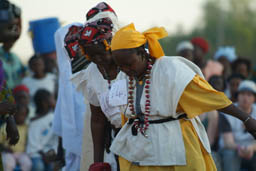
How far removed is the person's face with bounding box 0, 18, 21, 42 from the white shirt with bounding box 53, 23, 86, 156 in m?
0.45

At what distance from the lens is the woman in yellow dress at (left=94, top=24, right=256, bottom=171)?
3.63 metres

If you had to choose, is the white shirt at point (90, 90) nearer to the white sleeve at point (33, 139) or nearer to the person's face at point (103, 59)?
the person's face at point (103, 59)

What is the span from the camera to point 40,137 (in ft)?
26.3

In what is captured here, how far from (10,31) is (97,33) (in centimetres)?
130

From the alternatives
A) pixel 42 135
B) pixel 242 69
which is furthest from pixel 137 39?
pixel 242 69

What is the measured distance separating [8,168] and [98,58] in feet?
13.1

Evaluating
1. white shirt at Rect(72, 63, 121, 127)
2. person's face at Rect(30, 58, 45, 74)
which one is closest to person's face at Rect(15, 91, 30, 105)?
person's face at Rect(30, 58, 45, 74)

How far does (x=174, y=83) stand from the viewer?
3.60m

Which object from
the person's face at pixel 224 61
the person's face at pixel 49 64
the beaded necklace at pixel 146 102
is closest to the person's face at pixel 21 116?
the person's face at pixel 49 64

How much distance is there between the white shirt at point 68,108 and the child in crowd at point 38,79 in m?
3.58

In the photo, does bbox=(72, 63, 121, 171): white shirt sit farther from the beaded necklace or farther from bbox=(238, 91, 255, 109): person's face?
bbox=(238, 91, 255, 109): person's face

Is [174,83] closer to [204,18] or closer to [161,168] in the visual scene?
[161,168]

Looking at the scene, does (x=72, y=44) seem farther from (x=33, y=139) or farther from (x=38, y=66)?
(x=38, y=66)

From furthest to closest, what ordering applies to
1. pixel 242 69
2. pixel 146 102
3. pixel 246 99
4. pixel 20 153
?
pixel 242 69 < pixel 20 153 < pixel 246 99 < pixel 146 102
